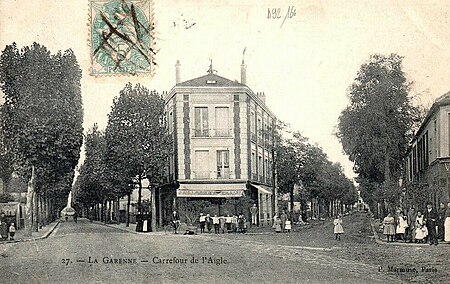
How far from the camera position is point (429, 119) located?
13.6 metres

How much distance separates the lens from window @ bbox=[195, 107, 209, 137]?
1278 centimetres

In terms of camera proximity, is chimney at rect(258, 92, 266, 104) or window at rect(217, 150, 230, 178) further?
window at rect(217, 150, 230, 178)

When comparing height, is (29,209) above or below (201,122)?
below

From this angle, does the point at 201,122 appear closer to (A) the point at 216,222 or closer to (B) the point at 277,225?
(A) the point at 216,222

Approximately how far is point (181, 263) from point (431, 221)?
19.0 ft

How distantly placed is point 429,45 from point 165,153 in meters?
6.12

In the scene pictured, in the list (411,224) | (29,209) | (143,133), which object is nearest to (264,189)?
(143,133)

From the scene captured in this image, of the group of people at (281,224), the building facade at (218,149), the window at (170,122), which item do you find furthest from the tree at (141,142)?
the group of people at (281,224)

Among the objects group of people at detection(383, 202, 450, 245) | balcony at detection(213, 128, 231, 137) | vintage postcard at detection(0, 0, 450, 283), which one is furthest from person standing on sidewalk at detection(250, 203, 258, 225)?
group of people at detection(383, 202, 450, 245)

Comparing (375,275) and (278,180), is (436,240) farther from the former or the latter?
(278,180)

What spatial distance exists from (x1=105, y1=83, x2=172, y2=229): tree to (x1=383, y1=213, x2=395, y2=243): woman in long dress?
527cm

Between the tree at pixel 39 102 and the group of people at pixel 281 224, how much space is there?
15.4 ft

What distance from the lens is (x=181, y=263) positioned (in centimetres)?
1116

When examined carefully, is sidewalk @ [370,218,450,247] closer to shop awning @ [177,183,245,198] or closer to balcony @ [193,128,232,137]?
shop awning @ [177,183,245,198]
